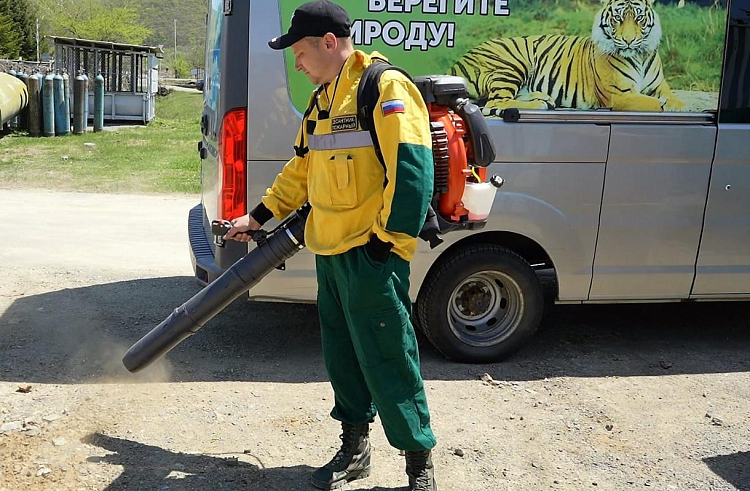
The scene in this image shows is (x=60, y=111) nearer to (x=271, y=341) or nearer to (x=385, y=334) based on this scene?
(x=271, y=341)

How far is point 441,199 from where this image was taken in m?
3.20

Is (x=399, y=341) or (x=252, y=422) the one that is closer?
(x=399, y=341)

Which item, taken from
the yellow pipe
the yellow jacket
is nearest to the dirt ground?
the yellow jacket

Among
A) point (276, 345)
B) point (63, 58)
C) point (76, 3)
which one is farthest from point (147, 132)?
point (76, 3)

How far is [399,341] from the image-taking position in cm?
316

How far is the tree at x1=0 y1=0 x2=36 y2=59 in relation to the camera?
5066cm

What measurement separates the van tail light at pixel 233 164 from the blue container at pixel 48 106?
15.3 meters

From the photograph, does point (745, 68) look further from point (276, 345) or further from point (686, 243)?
point (276, 345)

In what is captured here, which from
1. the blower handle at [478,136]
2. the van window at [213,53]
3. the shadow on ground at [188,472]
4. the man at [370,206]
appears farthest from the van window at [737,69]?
the shadow on ground at [188,472]

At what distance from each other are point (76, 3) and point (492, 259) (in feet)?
262

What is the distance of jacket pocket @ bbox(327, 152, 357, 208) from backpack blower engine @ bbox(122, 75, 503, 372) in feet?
1.03

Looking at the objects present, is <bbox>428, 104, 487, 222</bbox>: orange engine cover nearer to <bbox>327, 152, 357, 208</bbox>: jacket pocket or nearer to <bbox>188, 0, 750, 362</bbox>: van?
<bbox>327, 152, 357, 208</bbox>: jacket pocket

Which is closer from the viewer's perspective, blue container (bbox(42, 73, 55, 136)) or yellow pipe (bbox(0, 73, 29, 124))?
yellow pipe (bbox(0, 73, 29, 124))

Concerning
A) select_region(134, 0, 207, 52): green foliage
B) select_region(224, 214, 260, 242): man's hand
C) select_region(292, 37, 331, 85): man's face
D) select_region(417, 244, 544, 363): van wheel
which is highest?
select_region(134, 0, 207, 52): green foliage
